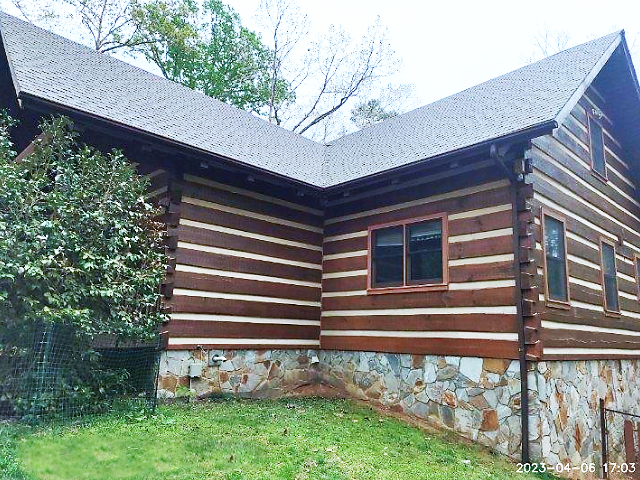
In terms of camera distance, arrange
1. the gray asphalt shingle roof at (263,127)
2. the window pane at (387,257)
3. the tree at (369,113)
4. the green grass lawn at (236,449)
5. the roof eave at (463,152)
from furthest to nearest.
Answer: the tree at (369,113) → the window pane at (387,257) → the gray asphalt shingle roof at (263,127) → the roof eave at (463,152) → the green grass lawn at (236,449)

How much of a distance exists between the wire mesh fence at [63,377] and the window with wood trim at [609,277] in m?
7.78

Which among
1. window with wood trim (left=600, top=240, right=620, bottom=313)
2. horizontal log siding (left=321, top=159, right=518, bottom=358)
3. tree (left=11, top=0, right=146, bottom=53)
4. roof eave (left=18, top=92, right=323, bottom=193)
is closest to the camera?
roof eave (left=18, top=92, right=323, bottom=193)

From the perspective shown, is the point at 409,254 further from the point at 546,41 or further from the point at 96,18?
the point at 96,18

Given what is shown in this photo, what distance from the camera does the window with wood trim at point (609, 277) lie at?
9047 mm

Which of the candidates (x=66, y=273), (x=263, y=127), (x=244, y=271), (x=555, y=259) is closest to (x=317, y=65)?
(x=263, y=127)

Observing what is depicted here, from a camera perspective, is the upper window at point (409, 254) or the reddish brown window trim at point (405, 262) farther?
the upper window at point (409, 254)

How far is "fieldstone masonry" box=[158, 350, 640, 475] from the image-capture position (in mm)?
6477

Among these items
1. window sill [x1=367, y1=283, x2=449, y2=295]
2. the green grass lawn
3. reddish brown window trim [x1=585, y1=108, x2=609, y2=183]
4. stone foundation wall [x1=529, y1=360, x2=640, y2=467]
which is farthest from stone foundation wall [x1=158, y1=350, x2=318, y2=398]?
reddish brown window trim [x1=585, y1=108, x2=609, y2=183]

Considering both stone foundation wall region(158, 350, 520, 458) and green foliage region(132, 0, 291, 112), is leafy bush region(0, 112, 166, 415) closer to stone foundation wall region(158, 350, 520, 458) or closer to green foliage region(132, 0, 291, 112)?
stone foundation wall region(158, 350, 520, 458)

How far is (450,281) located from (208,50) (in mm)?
20410

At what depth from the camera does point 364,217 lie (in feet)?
29.2

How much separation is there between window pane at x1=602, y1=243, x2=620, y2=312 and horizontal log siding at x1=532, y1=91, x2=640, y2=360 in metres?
0.22

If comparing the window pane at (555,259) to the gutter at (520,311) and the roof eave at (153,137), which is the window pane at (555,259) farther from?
the roof eave at (153,137)

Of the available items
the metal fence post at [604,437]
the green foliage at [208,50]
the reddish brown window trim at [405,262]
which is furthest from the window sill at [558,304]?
the green foliage at [208,50]
